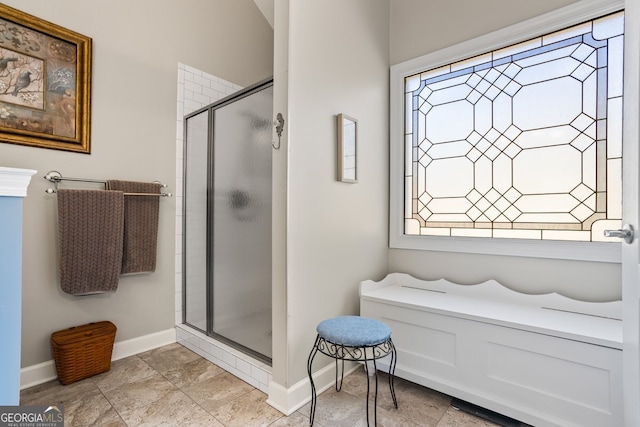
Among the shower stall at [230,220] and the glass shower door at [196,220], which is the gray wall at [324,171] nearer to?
the shower stall at [230,220]

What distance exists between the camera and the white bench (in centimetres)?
131

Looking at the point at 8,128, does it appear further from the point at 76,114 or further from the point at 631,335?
the point at 631,335

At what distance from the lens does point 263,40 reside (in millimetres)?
3205

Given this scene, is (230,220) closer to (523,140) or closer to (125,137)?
(125,137)

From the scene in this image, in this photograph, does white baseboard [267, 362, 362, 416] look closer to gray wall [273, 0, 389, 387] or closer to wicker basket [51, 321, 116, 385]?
gray wall [273, 0, 389, 387]

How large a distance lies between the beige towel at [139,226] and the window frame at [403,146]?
70.1 inches

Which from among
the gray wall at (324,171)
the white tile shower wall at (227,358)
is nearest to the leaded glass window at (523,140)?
the gray wall at (324,171)

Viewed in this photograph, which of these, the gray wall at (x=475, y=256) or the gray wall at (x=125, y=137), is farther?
the gray wall at (x=125, y=137)

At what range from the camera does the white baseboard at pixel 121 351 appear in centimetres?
187

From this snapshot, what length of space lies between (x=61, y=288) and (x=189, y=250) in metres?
0.83

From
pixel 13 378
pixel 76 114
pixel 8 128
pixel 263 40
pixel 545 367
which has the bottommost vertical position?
pixel 545 367

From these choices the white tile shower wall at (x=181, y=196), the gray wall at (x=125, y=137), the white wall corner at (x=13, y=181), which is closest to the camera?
the white wall corner at (x=13, y=181)

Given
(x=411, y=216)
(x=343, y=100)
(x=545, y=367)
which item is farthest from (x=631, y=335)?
(x=343, y=100)

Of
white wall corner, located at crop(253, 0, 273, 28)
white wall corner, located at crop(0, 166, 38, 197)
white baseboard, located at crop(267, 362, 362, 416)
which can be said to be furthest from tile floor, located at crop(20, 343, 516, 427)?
white wall corner, located at crop(253, 0, 273, 28)
